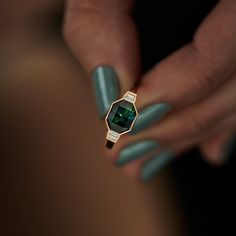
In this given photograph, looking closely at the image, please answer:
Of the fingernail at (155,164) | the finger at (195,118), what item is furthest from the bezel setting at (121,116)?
the fingernail at (155,164)

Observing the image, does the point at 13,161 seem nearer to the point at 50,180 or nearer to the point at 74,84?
the point at 50,180

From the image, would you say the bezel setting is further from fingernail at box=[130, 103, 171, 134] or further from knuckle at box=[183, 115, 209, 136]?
knuckle at box=[183, 115, 209, 136]

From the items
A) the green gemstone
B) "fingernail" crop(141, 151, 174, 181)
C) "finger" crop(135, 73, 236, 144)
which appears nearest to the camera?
the green gemstone

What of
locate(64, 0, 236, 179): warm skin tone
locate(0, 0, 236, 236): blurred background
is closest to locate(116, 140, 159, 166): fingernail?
locate(64, 0, 236, 179): warm skin tone

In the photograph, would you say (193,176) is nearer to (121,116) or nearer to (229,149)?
(229,149)

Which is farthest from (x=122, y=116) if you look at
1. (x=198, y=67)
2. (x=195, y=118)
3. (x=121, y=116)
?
(x=195, y=118)

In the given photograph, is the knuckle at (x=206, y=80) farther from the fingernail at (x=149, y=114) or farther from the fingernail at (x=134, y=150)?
the fingernail at (x=134, y=150)
